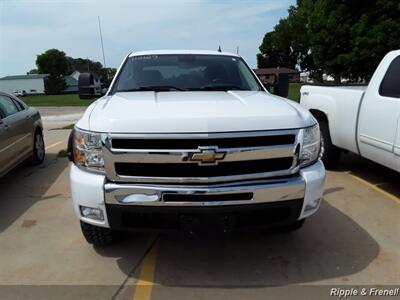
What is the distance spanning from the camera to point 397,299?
3.09 metres

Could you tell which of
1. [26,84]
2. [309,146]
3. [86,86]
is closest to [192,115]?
[309,146]

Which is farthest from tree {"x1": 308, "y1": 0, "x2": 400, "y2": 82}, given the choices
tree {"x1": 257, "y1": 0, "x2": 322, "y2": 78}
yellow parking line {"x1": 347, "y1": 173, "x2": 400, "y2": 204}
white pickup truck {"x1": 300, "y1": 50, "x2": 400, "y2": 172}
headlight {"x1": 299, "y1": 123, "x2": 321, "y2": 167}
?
tree {"x1": 257, "y1": 0, "x2": 322, "y2": 78}

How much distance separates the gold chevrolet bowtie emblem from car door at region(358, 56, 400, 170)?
279 cm

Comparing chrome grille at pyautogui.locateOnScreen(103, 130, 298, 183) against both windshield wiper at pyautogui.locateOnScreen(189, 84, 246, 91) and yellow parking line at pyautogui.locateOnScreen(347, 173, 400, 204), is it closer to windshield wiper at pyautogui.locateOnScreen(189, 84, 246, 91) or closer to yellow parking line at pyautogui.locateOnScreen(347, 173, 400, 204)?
windshield wiper at pyautogui.locateOnScreen(189, 84, 246, 91)

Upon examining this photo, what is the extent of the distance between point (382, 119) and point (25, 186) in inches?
193

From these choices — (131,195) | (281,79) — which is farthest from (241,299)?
(281,79)

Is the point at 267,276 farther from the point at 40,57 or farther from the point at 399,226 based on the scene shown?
the point at 40,57

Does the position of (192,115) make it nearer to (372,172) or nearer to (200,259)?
(200,259)

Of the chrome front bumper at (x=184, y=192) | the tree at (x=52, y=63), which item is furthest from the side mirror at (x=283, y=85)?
the tree at (x=52, y=63)

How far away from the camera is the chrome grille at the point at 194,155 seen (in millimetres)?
3018

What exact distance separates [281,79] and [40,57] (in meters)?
120

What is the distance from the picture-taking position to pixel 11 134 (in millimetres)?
6184

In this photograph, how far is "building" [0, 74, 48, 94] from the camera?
335ft

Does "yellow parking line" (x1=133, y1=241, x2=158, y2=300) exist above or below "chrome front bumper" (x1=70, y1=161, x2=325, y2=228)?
below
